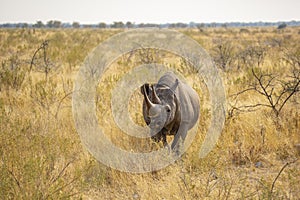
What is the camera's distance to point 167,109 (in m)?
4.48

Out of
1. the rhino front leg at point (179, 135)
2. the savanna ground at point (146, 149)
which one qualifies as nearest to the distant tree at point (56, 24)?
the savanna ground at point (146, 149)

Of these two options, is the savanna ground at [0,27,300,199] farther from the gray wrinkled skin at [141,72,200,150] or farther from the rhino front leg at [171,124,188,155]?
the gray wrinkled skin at [141,72,200,150]

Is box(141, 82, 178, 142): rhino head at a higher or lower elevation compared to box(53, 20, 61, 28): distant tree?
Result: lower

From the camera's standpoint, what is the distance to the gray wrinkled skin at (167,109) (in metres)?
4.38

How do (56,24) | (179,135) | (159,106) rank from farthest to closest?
(56,24)
(179,135)
(159,106)

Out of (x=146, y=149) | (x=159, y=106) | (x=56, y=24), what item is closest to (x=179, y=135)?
(x=146, y=149)

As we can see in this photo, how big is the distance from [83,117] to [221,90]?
364 cm

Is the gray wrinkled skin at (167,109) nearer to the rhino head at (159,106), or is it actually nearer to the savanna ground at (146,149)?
the rhino head at (159,106)

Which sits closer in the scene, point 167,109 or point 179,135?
point 167,109

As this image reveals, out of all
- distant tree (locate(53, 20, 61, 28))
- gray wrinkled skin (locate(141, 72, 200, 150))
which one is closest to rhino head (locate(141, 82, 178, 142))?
gray wrinkled skin (locate(141, 72, 200, 150))

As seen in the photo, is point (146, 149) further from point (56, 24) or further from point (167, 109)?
point (56, 24)

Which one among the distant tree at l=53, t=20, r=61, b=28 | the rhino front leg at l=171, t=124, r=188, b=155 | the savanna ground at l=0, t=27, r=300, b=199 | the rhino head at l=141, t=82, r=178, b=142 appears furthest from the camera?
the distant tree at l=53, t=20, r=61, b=28

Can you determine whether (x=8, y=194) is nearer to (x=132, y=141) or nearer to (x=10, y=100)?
(x=132, y=141)

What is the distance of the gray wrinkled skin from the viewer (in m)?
4.38
